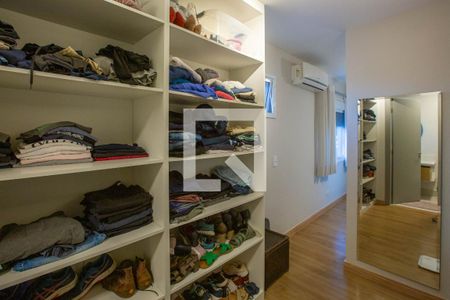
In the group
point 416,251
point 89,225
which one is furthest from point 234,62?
point 416,251

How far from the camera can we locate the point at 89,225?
103 centimetres

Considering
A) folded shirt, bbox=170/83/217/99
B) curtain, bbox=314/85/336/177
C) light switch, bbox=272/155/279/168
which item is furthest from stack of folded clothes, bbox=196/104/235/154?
curtain, bbox=314/85/336/177

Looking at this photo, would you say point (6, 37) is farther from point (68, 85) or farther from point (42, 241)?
point (42, 241)

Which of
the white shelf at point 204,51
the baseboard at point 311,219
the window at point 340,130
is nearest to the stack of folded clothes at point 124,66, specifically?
the white shelf at point 204,51

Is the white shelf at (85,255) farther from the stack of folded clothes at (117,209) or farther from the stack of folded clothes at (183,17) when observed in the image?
the stack of folded clothes at (183,17)

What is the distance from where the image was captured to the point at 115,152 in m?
1.04

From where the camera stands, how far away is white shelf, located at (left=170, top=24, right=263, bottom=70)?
1.21m

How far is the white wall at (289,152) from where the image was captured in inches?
103

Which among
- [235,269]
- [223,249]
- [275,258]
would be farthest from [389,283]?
[223,249]

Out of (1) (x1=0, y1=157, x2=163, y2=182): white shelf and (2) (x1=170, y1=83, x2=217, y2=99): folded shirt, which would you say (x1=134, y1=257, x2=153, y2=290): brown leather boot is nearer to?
(1) (x1=0, y1=157, x2=163, y2=182): white shelf

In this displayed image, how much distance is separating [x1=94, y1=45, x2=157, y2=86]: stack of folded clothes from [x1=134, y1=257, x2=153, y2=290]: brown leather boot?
926 mm

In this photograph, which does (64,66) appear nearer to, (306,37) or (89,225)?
(89,225)

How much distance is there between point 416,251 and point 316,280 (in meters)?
0.86

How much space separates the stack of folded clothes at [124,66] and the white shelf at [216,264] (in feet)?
3.51
